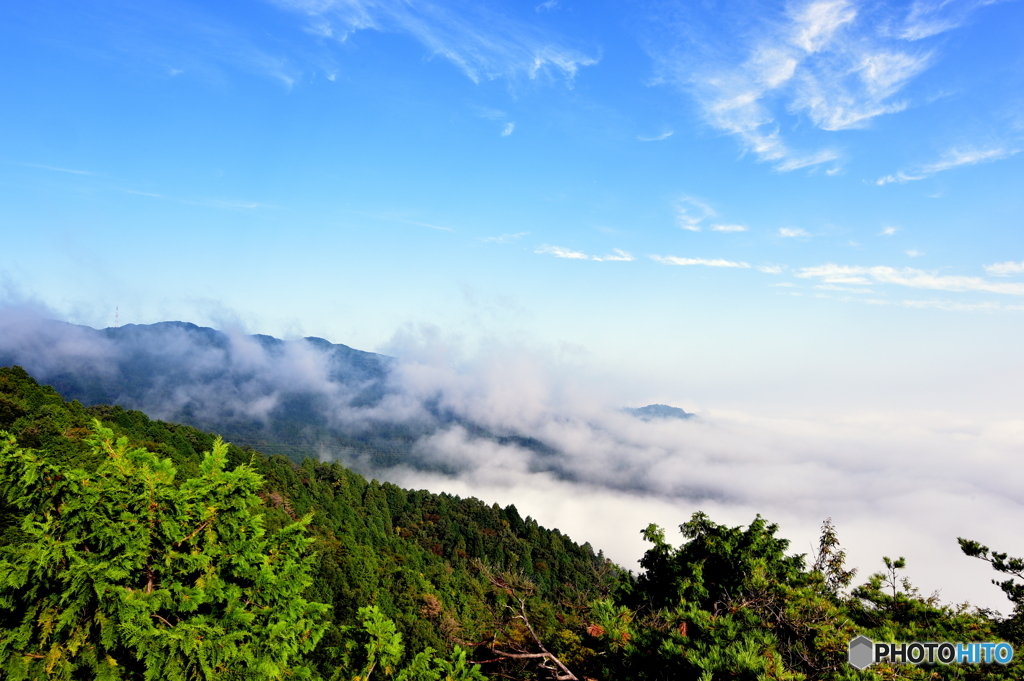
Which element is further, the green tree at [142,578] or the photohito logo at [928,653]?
the photohito logo at [928,653]

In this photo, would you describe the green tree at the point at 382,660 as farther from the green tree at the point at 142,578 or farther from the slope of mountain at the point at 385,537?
the slope of mountain at the point at 385,537

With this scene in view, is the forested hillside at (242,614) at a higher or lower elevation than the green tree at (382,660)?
higher

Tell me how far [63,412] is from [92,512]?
34.0 metres

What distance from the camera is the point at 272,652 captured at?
7.67 m

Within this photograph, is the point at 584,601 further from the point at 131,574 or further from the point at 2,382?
the point at 2,382

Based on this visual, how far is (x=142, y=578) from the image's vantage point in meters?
7.73

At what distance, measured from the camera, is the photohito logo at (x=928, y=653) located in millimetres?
8203

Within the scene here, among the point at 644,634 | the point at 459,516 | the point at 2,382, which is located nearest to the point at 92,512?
the point at 644,634

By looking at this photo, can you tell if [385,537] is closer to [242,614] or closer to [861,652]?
[242,614]

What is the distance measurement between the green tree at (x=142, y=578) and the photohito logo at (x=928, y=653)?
9.22 meters

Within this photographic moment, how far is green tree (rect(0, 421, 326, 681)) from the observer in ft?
22.2

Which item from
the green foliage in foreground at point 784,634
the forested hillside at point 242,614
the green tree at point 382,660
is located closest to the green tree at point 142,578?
the forested hillside at point 242,614

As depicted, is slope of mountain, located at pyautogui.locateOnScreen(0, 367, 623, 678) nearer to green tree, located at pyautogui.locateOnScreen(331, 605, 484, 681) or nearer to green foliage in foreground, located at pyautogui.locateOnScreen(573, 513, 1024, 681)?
green tree, located at pyautogui.locateOnScreen(331, 605, 484, 681)

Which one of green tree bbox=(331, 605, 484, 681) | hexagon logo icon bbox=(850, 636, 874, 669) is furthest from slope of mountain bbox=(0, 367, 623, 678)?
hexagon logo icon bbox=(850, 636, 874, 669)
